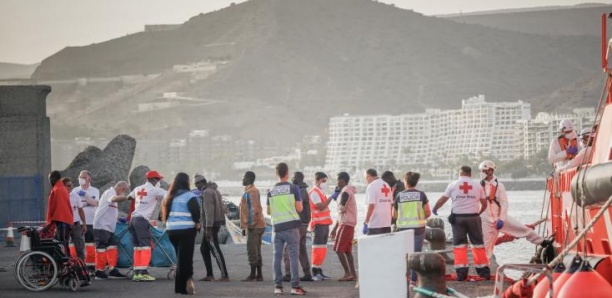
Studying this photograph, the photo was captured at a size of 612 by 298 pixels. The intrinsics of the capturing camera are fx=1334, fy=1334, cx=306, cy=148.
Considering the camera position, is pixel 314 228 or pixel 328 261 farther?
pixel 328 261

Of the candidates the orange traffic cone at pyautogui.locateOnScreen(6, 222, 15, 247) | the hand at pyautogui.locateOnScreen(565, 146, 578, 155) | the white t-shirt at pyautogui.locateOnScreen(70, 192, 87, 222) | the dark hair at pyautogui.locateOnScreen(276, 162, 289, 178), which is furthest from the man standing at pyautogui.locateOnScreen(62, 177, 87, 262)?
the orange traffic cone at pyautogui.locateOnScreen(6, 222, 15, 247)

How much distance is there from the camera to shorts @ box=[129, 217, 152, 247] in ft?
63.7

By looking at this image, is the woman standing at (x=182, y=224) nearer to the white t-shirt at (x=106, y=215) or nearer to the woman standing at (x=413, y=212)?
the woman standing at (x=413, y=212)

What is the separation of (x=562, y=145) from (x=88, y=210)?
792cm

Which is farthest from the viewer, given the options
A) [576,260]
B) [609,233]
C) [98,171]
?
[98,171]

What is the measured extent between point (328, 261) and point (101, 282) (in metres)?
7.07

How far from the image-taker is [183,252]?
17.6 meters

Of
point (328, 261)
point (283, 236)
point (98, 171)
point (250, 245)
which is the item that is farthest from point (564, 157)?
point (98, 171)

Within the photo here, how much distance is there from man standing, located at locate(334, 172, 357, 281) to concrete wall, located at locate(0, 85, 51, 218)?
17.2m

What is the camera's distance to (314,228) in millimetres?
20781

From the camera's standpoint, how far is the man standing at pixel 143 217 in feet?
63.8

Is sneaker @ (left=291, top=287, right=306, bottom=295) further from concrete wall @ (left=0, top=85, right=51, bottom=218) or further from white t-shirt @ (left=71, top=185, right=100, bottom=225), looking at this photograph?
concrete wall @ (left=0, top=85, right=51, bottom=218)

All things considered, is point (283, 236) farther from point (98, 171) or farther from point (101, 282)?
point (98, 171)

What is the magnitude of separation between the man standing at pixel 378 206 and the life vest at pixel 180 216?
9.32ft
